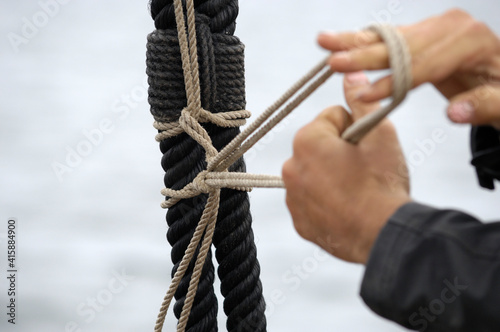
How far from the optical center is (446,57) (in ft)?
1.71

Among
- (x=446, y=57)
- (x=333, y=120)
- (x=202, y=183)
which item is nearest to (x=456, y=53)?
(x=446, y=57)

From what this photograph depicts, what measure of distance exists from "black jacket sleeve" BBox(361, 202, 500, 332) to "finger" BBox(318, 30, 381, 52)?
0.45 feet

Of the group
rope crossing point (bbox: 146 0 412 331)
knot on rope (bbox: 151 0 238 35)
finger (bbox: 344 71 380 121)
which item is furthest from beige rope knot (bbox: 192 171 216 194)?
finger (bbox: 344 71 380 121)

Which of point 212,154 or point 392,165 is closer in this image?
point 392,165

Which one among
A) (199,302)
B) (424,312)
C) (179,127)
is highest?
(179,127)

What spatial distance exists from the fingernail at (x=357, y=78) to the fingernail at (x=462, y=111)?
10 centimetres

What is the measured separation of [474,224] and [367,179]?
0.09 metres

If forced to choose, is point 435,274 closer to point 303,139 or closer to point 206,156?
point 303,139

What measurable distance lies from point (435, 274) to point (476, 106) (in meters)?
0.13

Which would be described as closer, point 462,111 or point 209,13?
point 462,111

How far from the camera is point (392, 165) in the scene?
1.87 feet

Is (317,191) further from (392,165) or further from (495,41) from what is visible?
(495,41)

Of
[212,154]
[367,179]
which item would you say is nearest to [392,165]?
[367,179]

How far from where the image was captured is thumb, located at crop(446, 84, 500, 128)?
525 mm
